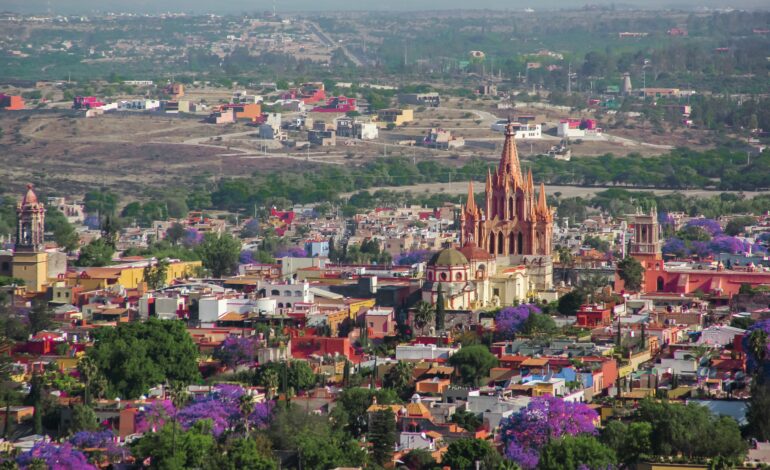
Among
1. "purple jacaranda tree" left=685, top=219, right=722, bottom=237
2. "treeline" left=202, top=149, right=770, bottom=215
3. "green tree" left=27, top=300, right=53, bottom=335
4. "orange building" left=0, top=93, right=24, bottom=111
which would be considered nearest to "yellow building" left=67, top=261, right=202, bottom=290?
"green tree" left=27, top=300, right=53, bottom=335

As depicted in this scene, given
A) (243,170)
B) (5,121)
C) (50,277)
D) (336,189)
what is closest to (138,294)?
(50,277)

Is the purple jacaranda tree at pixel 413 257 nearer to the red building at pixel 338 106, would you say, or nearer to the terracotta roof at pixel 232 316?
the terracotta roof at pixel 232 316

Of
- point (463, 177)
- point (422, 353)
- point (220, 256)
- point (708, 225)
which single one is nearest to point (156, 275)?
point (220, 256)

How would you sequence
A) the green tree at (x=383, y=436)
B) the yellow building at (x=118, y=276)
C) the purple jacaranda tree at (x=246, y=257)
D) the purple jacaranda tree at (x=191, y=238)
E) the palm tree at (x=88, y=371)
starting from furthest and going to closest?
the purple jacaranda tree at (x=191, y=238)
the purple jacaranda tree at (x=246, y=257)
the yellow building at (x=118, y=276)
the palm tree at (x=88, y=371)
the green tree at (x=383, y=436)

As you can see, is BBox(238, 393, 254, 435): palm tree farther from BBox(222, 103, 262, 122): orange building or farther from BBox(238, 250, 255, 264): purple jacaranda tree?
BBox(222, 103, 262, 122): orange building

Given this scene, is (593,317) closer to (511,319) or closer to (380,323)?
(511,319)

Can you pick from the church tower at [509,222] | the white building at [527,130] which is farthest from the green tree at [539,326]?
the white building at [527,130]
